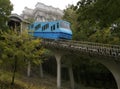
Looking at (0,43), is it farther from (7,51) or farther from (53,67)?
(53,67)

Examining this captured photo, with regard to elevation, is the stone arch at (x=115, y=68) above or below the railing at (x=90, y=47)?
below

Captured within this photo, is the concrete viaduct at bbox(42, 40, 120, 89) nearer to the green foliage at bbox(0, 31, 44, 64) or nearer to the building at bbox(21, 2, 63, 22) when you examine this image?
the green foliage at bbox(0, 31, 44, 64)

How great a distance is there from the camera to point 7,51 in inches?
700

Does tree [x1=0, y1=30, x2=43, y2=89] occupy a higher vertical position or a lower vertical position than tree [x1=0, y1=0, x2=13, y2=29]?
lower

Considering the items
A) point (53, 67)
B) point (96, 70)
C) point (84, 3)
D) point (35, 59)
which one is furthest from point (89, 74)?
point (84, 3)

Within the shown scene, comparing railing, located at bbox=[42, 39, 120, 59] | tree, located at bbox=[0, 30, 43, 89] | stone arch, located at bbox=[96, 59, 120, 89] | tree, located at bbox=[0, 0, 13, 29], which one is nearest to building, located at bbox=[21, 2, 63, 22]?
tree, located at bbox=[0, 0, 13, 29]

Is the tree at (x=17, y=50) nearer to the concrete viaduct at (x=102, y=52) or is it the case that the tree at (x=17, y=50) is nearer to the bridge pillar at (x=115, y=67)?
the concrete viaduct at (x=102, y=52)

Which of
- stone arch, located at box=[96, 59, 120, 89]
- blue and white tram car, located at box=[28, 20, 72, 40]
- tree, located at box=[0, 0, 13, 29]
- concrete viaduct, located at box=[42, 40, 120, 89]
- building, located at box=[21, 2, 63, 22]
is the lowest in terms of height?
stone arch, located at box=[96, 59, 120, 89]

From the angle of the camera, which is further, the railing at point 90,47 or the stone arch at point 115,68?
the stone arch at point 115,68

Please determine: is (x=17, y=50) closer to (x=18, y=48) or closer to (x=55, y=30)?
(x=18, y=48)

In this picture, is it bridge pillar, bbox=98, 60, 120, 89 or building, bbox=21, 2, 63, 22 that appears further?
building, bbox=21, 2, 63, 22

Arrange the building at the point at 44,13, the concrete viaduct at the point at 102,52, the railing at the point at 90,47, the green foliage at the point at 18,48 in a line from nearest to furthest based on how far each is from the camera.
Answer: the green foliage at the point at 18,48 → the railing at the point at 90,47 → the concrete viaduct at the point at 102,52 → the building at the point at 44,13

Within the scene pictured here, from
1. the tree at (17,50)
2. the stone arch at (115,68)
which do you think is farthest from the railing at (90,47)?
the tree at (17,50)

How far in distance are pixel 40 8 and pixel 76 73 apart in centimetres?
4158
